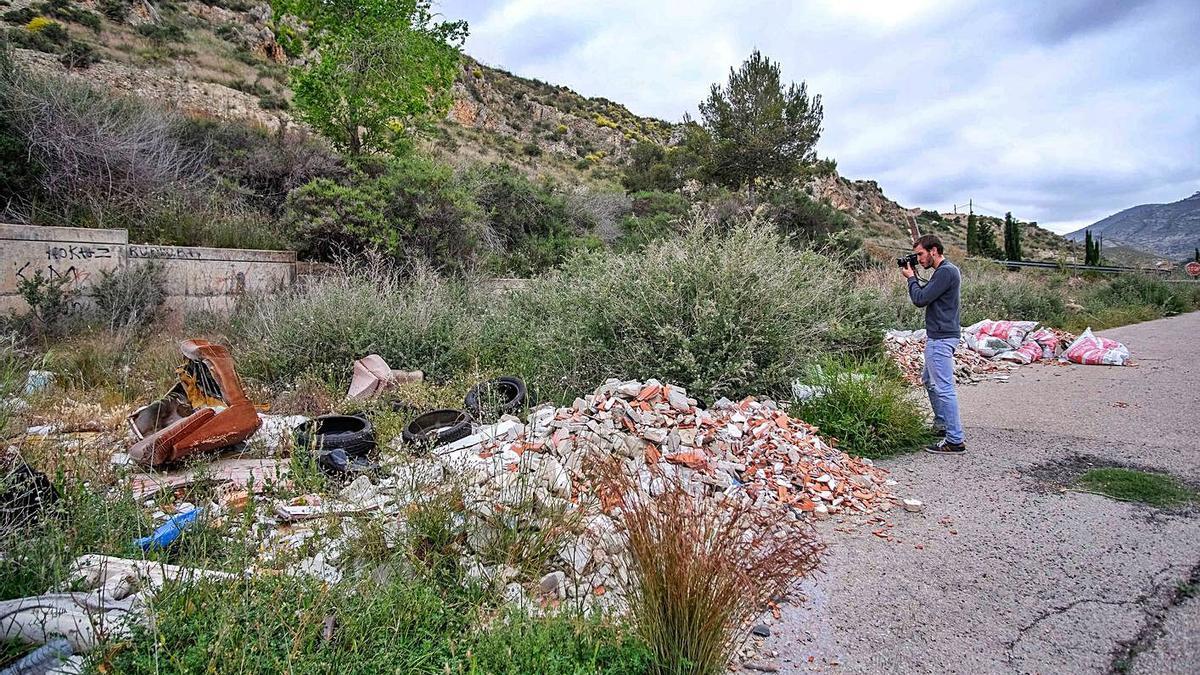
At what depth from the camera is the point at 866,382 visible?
5.38m

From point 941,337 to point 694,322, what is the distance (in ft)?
7.62

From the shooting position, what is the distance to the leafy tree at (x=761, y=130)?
27531 mm

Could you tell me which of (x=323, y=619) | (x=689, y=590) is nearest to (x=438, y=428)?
(x=323, y=619)

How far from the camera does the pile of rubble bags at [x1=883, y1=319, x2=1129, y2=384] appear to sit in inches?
352

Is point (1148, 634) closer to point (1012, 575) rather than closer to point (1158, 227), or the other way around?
point (1012, 575)

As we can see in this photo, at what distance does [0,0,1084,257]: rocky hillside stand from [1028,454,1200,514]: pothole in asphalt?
1686cm

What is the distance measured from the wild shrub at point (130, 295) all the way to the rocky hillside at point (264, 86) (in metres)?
7.54

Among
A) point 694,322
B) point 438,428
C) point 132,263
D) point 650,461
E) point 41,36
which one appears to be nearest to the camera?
point 650,461

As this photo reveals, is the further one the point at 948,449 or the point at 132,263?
the point at 132,263

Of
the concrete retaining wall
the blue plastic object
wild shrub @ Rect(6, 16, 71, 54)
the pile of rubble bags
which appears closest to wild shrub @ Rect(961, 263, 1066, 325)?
the pile of rubble bags

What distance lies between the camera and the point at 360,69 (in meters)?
13.4

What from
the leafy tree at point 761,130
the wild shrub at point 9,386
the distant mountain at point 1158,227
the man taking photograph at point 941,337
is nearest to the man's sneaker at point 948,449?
the man taking photograph at point 941,337

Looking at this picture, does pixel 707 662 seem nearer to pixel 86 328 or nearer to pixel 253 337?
pixel 253 337

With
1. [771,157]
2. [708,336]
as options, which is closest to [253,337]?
[708,336]
